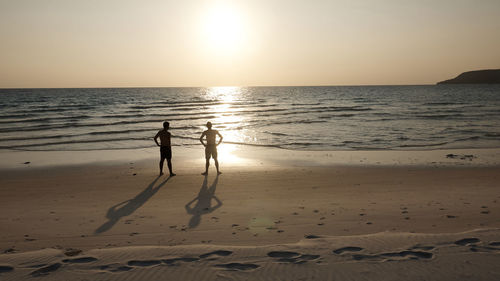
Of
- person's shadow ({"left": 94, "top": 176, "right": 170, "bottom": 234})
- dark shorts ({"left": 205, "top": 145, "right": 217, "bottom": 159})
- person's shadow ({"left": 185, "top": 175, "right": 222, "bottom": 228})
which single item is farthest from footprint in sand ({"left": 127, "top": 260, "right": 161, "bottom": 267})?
dark shorts ({"left": 205, "top": 145, "right": 217, "bottom": 159})

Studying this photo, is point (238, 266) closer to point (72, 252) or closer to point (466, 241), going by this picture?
point (72, 252)

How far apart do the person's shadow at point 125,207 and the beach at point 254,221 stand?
0.03 metres

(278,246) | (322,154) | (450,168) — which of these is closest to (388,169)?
(450,168)

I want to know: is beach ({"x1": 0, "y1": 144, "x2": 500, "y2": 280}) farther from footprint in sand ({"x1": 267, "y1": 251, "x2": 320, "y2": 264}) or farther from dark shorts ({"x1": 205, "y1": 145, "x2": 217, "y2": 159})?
dark shorts ({"x1": 205, "y1": 145, "x2": 217, "y2": 159})

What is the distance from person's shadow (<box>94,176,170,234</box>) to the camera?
7082 mm

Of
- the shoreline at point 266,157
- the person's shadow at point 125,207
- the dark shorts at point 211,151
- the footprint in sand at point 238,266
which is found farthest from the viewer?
the shoreline at point 266,157

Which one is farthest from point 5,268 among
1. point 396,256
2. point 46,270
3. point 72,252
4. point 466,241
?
point 466,241

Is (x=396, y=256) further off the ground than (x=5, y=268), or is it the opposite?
(x=5, y=268)

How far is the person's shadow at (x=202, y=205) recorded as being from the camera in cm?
741

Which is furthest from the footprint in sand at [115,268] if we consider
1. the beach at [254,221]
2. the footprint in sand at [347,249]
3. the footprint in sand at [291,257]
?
the footprint in sand at [347,249]

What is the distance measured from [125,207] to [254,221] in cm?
317

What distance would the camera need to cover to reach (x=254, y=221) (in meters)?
7.15

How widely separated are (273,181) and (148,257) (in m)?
6.15

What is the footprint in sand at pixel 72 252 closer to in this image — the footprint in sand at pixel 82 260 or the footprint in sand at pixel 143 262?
the footprint in sand at pixel 82 260
